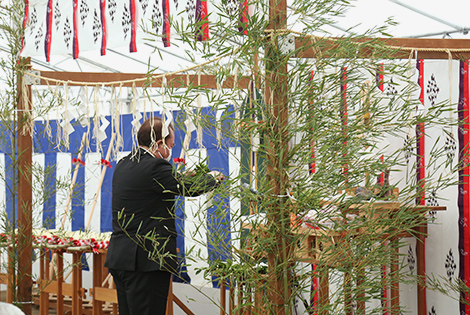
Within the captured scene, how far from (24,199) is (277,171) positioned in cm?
231

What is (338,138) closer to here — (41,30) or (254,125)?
(254,125)

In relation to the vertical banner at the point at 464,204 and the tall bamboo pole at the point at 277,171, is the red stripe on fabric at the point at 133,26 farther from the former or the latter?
the vertical banner at the point at 464,204

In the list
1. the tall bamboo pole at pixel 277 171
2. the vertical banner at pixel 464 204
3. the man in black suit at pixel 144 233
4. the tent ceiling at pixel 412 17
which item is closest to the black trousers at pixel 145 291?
the man in black suit at pixel 144 233

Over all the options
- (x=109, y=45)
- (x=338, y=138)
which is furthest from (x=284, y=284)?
(x=109, y=45)

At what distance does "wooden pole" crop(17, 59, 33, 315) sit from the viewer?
335 cm

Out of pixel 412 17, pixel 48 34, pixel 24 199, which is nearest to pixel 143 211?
pixel 24 199

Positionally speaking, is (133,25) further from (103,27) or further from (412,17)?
(412,17)

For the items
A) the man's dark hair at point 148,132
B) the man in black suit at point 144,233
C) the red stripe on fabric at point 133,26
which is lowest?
the man in black suit at point 144,233

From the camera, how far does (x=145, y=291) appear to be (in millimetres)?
2600

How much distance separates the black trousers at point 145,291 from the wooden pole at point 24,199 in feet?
3.34

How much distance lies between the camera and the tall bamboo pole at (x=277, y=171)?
1697 millimetres

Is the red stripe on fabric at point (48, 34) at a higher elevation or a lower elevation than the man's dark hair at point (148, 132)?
higher

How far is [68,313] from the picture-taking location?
498cm

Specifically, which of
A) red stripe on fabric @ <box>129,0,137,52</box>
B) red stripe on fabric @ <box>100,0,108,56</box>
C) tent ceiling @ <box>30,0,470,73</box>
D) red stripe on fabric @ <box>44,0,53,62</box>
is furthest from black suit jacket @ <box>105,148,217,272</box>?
tent ceiling @ <box>30,0,470,73</box>
